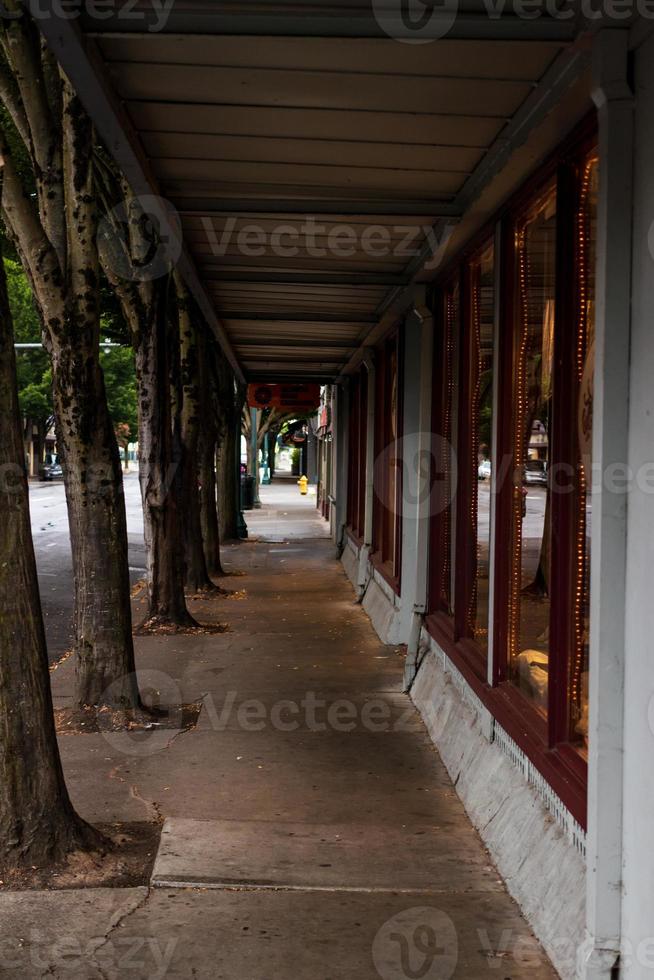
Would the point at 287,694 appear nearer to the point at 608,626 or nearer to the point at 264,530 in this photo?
the point at 608,626

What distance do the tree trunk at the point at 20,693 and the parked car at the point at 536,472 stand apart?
7.97 ft

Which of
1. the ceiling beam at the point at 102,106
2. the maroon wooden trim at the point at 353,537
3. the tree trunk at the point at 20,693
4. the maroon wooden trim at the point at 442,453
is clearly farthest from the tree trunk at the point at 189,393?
the tree trunk at the point at 20,693

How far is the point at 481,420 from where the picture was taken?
7.45m

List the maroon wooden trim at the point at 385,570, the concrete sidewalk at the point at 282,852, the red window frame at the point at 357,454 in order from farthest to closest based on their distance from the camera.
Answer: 1. the red window frame at the point at 357,454
2. the maroon wooden trim at the point at 385,570
3. the concrete sidewalk at the point at 282,852

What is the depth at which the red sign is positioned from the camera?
2694 centimetres

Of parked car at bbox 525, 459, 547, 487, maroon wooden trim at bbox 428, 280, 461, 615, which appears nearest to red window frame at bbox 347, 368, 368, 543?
maroon wooden trim at bbox 428, 280, 461, 615

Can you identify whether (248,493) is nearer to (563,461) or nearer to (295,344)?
(295,344)

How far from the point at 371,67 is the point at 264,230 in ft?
10.5

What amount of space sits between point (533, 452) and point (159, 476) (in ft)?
21.2

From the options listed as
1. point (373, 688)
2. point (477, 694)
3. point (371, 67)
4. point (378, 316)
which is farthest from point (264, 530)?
point (371, 67)

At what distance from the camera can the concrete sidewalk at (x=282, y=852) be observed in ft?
13.9

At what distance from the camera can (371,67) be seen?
4543 mm

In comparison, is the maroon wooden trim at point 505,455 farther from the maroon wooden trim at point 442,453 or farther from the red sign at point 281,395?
the red sign at point 281,395

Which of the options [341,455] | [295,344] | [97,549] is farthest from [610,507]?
[341,455]
